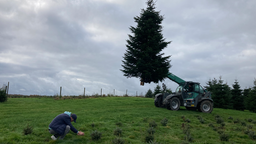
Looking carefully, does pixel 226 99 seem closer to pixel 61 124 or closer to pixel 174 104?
pixel 174 104

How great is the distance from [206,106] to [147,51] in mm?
9801

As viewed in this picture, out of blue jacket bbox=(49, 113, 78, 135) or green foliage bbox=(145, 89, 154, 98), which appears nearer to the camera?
blue jacket bbox=(49, 113, 78, 135)

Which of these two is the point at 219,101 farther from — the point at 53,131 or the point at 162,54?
the point at 53,131

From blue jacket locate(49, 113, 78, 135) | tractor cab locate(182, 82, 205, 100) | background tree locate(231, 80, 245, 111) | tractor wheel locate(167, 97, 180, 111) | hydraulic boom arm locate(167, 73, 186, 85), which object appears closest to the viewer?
blue jacket locate(49, 113, 78, 135)

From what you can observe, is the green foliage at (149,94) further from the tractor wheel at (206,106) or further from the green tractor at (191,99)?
the tractor wheel at (206,106)

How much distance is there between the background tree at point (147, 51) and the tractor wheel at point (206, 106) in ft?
21.9

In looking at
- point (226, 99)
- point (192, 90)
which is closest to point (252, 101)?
point (226, 99)

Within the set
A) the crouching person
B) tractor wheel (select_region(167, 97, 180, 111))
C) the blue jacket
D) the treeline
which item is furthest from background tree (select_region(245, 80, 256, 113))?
the blue jacket

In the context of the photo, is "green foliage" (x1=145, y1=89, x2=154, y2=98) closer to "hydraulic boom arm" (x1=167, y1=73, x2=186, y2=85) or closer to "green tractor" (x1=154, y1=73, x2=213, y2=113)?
"hydraulic boom arm" (x1=167, y1=73, x2=186, y2=85)

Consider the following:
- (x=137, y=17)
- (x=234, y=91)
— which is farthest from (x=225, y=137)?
(x=234, y=91)

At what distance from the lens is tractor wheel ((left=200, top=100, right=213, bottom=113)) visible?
18.4 m

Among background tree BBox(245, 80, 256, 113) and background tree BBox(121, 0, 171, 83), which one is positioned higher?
background tree BBox(121, 0, 171, 83)

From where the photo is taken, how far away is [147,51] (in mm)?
24031

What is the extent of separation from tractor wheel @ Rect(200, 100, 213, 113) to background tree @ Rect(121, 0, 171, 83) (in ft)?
21.9
